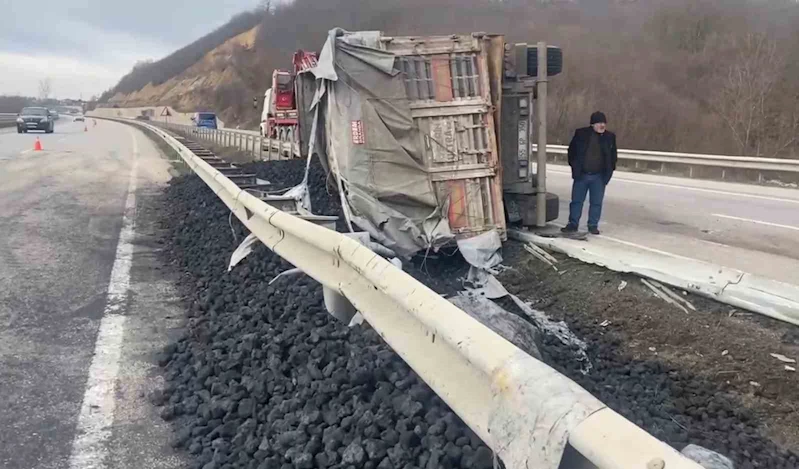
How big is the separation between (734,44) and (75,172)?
35418 millimetres

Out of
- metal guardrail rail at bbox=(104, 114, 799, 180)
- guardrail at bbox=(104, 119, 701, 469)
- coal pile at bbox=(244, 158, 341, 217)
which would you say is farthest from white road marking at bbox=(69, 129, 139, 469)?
metal guardrail rail at bbox=(104, 114, 799, 180)

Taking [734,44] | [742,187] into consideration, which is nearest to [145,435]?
[742,187]

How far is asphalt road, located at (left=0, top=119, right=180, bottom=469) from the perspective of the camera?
326cm

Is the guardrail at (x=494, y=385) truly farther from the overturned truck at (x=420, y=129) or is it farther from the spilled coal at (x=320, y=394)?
the overturned truck at (x=420, y=129)

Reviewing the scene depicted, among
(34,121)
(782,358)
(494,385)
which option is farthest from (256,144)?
(34,121)

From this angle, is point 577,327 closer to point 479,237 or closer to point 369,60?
point 479,237

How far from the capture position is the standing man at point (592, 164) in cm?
886

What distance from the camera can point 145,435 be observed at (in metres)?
3.36

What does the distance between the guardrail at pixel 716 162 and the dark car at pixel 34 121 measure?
34.3 metres

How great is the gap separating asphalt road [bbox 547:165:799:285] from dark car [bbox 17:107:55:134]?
35351 mm

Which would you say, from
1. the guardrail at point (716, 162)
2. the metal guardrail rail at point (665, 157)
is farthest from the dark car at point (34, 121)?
the guardrail at point (716, 162)

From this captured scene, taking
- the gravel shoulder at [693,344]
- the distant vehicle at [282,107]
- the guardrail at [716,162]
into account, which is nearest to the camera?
the gravel shoulder at [693,344]

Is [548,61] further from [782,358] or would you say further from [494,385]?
[494,385]

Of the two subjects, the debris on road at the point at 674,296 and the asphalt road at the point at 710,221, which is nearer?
the debris on road at the point at 674,296
